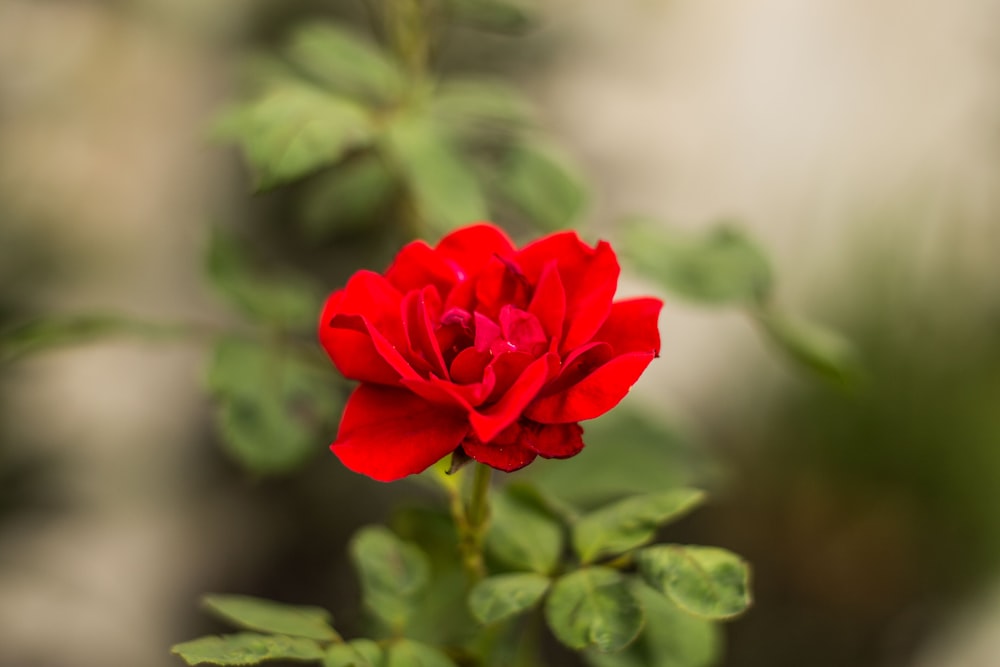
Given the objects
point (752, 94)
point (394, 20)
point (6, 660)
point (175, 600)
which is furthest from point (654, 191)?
point (6, 660)

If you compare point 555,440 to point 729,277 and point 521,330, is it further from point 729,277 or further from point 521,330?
point 729,277

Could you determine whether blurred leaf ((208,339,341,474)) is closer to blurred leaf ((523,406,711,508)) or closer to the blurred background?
blurred leaf ((523,406,711,508))

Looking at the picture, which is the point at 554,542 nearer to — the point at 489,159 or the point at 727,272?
the point at 727,272

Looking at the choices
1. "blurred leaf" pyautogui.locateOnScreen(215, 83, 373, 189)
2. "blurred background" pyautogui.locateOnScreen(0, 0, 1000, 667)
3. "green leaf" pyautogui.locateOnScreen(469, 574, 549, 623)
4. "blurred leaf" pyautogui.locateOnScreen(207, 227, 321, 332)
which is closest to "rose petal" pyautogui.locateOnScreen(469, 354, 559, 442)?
"green leaf" pyautogui.locateOnScreen(469, 574, 549, 623)

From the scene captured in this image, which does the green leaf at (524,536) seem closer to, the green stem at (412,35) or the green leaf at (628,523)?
the green leaf at (628,523)

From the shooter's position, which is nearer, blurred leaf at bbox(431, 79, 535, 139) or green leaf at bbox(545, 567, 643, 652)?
green leaf at bbox(545, 567, 643, 652)

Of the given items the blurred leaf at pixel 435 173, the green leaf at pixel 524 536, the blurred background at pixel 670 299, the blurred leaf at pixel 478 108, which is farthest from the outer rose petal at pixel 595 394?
the blurred background at pixel 670 299
